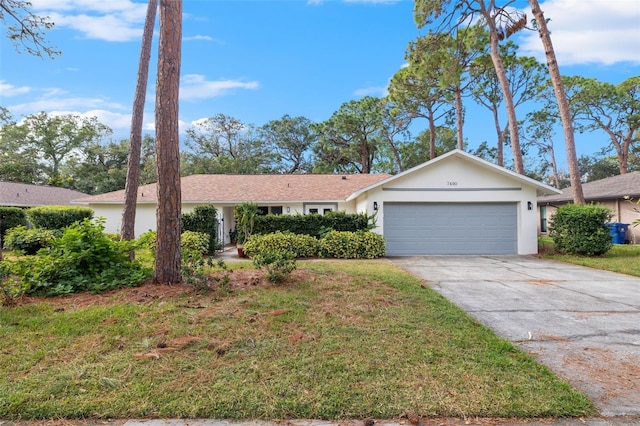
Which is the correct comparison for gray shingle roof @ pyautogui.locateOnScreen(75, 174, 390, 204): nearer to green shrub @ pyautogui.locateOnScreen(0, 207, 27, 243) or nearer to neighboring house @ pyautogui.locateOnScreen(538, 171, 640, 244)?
green shrub @ pyautogui.locateOnScreen(0, 207, 27, 243)

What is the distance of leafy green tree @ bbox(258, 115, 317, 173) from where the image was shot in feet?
103

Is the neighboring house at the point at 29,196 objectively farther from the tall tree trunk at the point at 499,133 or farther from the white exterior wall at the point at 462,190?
the tall tree trunk at the point at 499,133

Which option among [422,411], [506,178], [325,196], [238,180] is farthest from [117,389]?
[238,180]

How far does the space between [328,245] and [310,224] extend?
1.32 metres

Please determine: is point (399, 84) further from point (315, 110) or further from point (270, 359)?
point (270, 359)

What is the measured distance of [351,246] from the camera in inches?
471

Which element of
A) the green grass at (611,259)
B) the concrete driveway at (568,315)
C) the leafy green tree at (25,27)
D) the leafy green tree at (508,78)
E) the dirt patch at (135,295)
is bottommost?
the concrete driveway at (568,315)

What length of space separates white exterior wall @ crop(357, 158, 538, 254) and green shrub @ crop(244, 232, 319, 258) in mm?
2625

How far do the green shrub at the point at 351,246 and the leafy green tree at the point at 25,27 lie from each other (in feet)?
29.6

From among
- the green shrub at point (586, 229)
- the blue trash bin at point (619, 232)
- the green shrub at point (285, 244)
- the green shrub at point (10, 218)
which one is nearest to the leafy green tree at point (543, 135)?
the blue trash bin at point (619, 232)

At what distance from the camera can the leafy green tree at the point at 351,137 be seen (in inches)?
1085

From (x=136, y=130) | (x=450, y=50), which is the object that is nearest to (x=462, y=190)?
(x=450, y=50)

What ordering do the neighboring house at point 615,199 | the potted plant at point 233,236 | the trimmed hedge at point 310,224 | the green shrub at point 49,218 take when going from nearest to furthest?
the trimmed hedge at point 310,224 → the green shrub at point 49,218 → the neighboring house at point 615,199 → the potted plant at point 233,236

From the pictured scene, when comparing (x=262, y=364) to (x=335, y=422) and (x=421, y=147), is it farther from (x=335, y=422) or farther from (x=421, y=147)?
(x=421, y=147)
